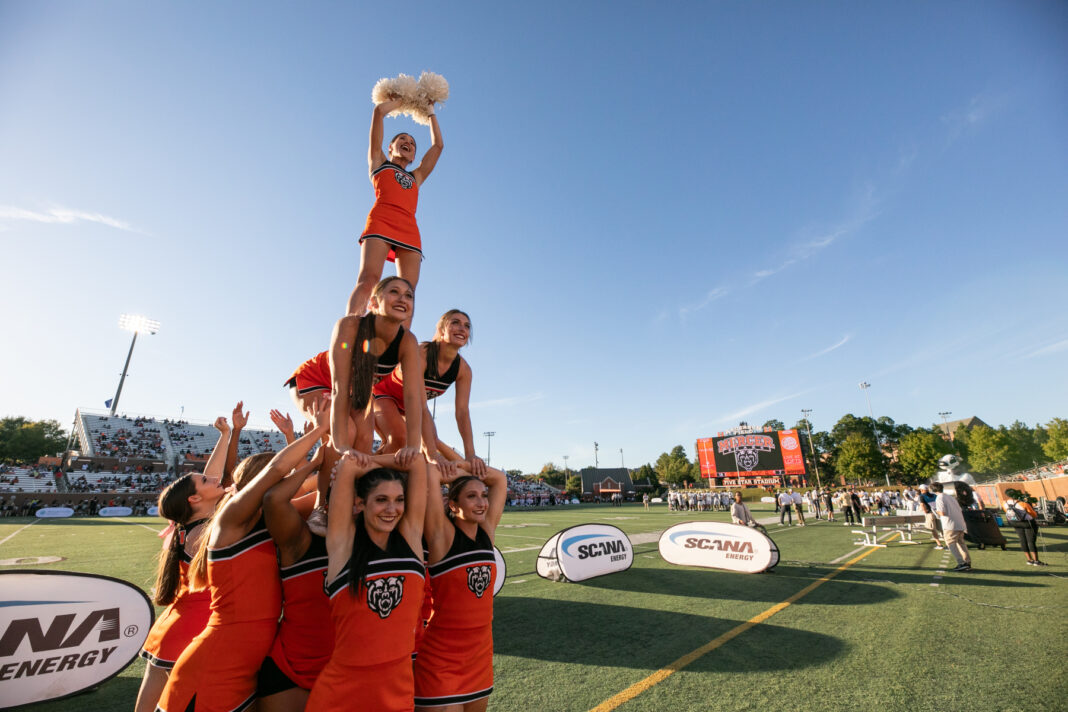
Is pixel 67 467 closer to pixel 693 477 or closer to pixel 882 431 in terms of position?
pixel 693 477

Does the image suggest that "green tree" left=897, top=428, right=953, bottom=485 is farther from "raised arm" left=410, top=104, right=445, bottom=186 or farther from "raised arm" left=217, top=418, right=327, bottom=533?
"raised arm" left=217, top=418, right=327, bottom=533

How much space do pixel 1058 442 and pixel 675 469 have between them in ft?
178

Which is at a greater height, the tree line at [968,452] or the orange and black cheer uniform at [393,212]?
the tree line at [968,452]

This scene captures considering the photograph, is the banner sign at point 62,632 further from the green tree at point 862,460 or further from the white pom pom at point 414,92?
the green tree at point 862,460

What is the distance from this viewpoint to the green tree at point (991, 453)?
59.6m

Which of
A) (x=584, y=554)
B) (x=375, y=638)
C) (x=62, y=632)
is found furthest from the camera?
(x=584, y=554)

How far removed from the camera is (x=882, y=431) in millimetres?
89438

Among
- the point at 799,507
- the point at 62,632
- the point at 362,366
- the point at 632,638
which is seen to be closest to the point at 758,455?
the point at 799,507

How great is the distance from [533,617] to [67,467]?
54229 mm

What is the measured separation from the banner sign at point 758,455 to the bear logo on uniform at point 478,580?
4960 cm

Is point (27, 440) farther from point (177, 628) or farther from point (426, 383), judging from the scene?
point (426, 383)

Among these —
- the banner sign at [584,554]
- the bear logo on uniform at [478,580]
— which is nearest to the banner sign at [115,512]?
the banner sign at [584,554]

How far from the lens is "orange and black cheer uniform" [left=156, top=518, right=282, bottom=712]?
6.95 ft

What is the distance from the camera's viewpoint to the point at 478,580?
259cm
